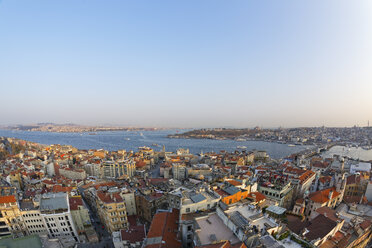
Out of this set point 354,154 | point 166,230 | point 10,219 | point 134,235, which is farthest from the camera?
point 354,154

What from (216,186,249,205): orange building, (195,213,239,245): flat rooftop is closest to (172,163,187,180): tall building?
(216,186,249,205): orange building

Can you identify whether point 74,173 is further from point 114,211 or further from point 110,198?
point 114,211

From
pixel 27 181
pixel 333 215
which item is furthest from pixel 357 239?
pixel 27 181

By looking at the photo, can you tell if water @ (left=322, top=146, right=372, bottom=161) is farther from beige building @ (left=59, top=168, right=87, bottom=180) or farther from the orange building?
beige building @ (left=59, top=168, right=87, bottom=180)

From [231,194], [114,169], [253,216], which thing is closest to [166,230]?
[231,194]

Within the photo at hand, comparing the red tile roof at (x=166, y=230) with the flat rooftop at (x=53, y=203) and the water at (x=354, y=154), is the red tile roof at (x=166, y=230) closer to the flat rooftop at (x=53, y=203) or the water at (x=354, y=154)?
the flat rooftop at (x=53, y=203)

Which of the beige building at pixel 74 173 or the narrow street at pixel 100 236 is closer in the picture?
the narrow street at pixel 100 236

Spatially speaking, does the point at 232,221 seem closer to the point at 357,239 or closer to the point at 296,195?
the point at 357,239

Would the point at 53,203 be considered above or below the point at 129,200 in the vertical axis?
above

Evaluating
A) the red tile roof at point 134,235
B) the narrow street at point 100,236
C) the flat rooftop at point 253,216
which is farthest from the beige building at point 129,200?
the flat rooftop at point 253,216

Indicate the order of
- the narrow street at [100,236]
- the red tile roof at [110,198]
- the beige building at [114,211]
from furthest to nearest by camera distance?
1. the red tile roof at [110,198]
2. the beige building at [114,211]
3. the narrow street at [100,236]

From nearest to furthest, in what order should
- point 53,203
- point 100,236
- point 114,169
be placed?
point 53,203
point 100,236
point 114,169
